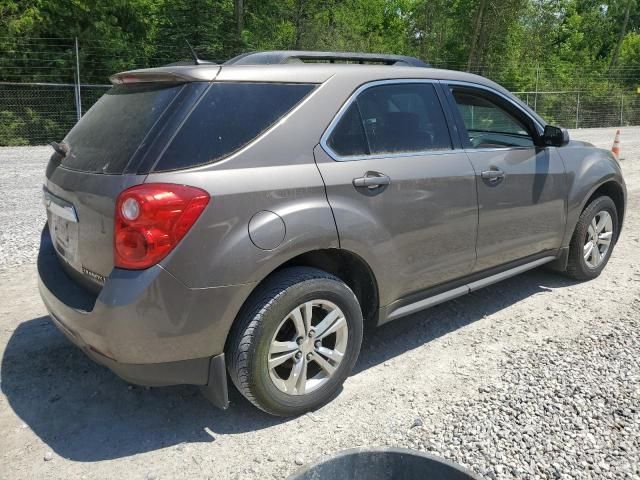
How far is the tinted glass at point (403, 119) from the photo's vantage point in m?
3.38

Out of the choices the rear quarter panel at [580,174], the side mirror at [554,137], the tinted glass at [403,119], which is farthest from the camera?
the rear quarter panel at [580,174]

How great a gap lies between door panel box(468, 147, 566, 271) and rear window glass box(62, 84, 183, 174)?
2.11 meters

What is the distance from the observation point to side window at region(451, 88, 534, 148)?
4.08m

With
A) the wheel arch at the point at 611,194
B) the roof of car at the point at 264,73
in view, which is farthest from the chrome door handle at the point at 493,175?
the wheel arch at the point at 611,194

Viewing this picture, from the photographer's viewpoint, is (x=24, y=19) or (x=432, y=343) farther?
(x=24, y=19)

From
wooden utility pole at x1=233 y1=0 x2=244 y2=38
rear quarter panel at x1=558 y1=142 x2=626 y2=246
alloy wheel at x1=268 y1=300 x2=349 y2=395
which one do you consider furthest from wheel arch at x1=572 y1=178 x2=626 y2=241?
wooden utility pole at x1=233 y1=0 x2=244 y2=38

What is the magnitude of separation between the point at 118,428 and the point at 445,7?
31.3 metres

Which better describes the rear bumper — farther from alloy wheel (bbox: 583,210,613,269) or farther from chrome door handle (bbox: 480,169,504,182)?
alloy wheel (bbox: 583,210,613,269)

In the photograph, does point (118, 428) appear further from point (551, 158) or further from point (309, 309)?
point (551, 158)

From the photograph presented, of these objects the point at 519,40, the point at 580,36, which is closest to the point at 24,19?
the point at 519,40

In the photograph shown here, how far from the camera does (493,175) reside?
3.93 meters

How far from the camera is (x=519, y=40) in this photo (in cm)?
2953

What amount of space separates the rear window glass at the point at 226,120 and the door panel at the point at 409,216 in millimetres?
346

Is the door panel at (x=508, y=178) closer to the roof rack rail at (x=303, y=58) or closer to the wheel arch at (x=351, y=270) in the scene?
the roof rack rail at (x=303, y=58)
